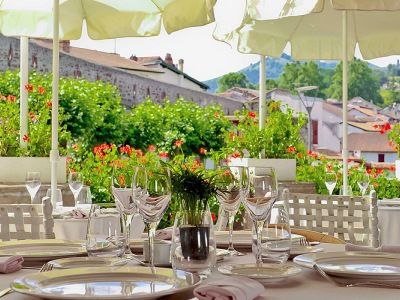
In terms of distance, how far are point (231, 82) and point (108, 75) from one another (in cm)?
1690

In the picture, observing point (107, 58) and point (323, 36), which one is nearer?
point (323, 36)

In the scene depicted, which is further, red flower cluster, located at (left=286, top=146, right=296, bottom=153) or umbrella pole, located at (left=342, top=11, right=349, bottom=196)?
red flower cluster, located at (left=286, top=146, right=296, bottom=153)

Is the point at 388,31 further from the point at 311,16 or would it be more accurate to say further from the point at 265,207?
the point at 265,207

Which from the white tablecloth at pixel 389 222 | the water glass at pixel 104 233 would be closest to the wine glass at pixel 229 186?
the water glass at pixel 104 233

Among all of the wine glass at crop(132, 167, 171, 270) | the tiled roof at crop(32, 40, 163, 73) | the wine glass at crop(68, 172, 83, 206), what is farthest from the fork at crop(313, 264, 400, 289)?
the tiled roof at crop(32, 40, 163, 73)

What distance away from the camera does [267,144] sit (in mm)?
6500

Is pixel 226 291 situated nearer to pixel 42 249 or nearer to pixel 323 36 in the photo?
pixel 42 249

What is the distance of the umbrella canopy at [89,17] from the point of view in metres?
4.71

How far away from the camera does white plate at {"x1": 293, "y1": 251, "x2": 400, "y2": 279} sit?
166 cm

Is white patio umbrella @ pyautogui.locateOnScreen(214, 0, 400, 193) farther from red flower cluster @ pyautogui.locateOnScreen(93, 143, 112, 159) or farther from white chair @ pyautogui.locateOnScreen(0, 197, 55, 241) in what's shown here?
white chair @ pyautogui.locateOnScreen(0, 197, 55, 241)

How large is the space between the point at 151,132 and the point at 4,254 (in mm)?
12187

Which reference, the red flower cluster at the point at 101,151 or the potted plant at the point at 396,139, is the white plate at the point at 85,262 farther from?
the potted plant at the point at 396,139

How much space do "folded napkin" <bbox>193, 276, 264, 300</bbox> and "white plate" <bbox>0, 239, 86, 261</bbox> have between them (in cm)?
64

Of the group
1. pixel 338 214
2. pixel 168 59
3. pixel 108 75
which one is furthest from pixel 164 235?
pixel 168 59
